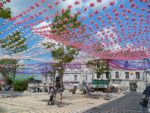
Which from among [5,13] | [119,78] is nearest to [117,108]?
[5,13]

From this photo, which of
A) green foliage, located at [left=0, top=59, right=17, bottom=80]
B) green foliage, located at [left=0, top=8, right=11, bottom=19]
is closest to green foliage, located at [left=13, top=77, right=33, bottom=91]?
green foliage, located at [left=0, top=59, right=17, bottom=80]

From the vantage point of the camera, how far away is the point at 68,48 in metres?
28.2

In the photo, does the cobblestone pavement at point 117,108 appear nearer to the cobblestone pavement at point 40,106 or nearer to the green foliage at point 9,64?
the cobblestone pavement at point 40,106

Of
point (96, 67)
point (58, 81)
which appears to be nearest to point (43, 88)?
point (96, 67)

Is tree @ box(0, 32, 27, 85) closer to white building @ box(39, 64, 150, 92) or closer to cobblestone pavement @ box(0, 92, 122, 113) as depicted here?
cobblestone pavement @ box(0, 92, 122, 113)

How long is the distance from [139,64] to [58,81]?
37.3ft

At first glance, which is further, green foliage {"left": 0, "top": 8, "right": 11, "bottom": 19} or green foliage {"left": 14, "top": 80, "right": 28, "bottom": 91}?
green foliage {"left": 14, "top": 80, "right": 28, "bottom": 91}

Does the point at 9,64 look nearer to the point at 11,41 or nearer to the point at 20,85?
the point at 20,85

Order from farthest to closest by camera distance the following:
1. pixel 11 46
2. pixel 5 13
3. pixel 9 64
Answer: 1. pixel 9 64
2. pixel 11 46
3. pixel 5 13

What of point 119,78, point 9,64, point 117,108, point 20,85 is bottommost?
point 117,108

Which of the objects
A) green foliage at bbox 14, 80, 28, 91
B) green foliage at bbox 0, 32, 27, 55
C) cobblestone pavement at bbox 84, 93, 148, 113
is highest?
green foliage at bbox 0, 32, 27, 55

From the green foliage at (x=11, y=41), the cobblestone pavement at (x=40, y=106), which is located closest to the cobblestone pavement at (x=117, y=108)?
the cobblestone pavement at (x=40, y=106)

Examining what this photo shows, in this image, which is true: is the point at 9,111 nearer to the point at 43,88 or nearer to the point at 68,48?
the point at 68,48

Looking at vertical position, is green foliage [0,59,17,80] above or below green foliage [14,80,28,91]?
above
